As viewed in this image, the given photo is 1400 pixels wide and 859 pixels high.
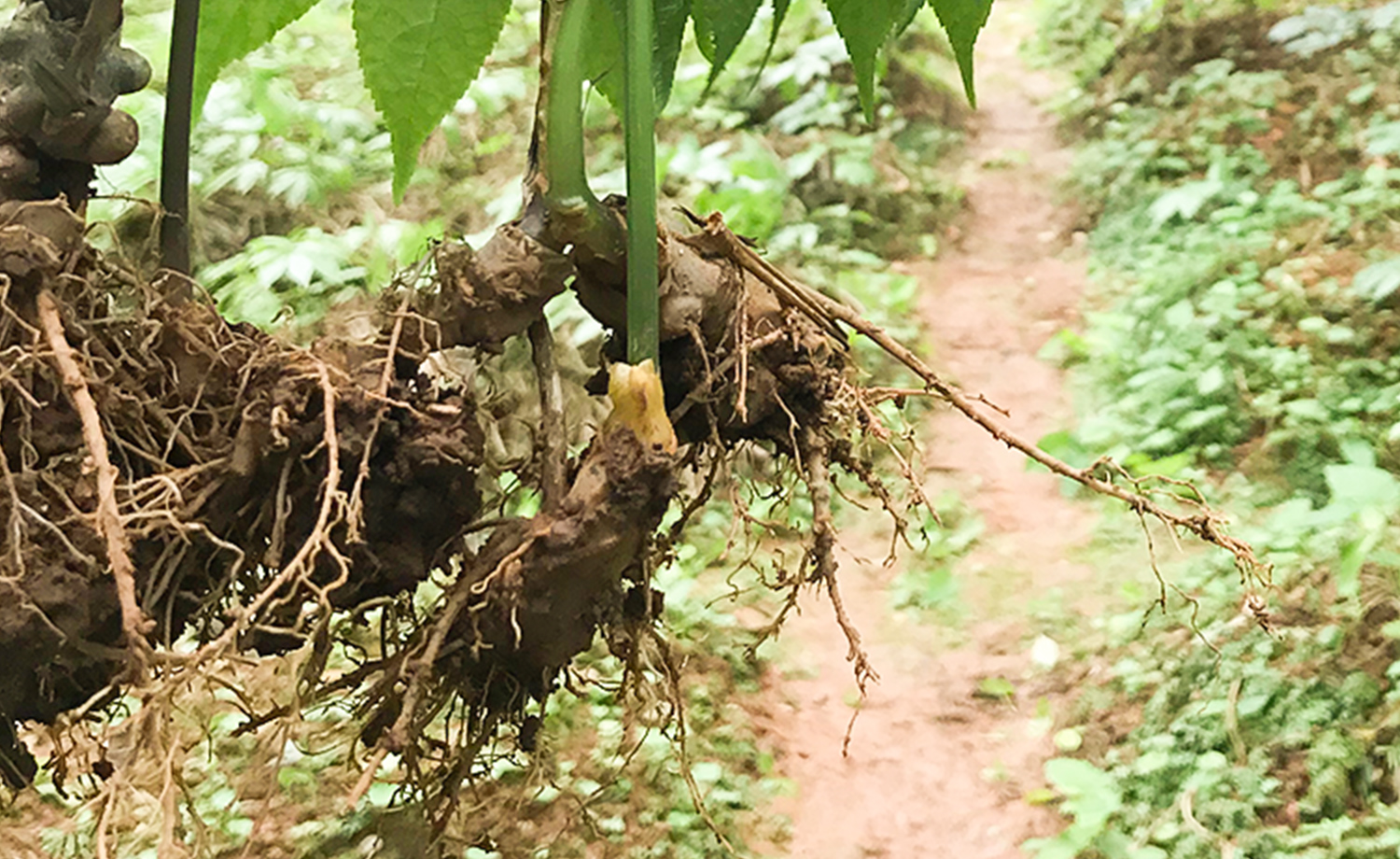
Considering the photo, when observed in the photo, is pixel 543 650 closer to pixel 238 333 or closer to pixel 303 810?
pixel 238 333

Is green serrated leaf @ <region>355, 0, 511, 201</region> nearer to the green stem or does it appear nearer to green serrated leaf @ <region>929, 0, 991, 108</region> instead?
the green stem

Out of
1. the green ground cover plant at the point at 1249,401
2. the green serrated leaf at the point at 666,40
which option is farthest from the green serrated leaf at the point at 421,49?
the green ground cover plant at the point at 1249,401

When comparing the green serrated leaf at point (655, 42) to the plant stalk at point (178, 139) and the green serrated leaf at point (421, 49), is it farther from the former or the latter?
the plant stalk at point (178, 139)

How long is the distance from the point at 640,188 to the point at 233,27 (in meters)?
0.32

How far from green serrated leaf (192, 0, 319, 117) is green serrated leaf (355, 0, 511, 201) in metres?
0.07

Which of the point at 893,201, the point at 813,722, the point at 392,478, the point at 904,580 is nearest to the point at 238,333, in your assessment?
the point at 392,478

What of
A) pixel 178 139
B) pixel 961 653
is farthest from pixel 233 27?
pixel 961 653

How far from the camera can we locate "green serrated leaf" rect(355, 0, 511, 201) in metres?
0.71

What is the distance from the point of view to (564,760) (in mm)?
1332

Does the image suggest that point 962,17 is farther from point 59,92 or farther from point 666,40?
point 59,92

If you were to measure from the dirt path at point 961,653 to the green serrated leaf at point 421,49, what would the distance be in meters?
0.93

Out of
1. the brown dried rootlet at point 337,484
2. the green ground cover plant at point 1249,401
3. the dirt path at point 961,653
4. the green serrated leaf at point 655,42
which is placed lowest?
the dirt path at point 961,653

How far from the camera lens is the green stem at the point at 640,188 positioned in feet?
2.33

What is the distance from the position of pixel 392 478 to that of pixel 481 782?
580mm
